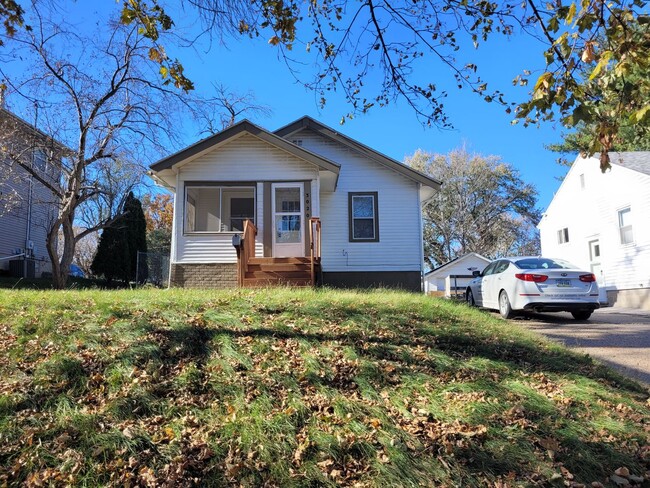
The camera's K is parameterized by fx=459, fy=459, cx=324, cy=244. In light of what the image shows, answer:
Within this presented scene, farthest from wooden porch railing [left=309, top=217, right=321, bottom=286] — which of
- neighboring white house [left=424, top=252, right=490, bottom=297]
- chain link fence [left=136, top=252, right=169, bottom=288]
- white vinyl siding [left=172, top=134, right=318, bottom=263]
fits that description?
neighboring white house [left=424, top=252, right=490, bottom=297]

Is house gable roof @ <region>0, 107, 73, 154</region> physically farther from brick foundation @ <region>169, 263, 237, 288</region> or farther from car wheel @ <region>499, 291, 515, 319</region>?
car wheel @ <region>499, 291, 515, 319</region>

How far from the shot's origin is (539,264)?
10469 millimetres

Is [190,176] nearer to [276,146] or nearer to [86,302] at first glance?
[276,146]

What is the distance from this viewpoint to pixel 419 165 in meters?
36.1

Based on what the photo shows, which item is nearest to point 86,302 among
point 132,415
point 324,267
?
point 132,415

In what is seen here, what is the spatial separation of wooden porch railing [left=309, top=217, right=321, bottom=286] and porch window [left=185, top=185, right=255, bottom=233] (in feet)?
7.20

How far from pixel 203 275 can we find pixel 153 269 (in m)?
7.50

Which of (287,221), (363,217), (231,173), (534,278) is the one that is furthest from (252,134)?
(534,278)

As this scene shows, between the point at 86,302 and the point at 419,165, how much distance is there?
106 ft

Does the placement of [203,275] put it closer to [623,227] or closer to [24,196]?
[24,196]

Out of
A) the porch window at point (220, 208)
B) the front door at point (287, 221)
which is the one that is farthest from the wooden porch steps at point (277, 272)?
the porch window at point (220, 208)

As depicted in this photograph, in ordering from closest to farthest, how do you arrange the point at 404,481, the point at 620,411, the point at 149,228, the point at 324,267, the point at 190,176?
the point at 404,481 → the point at 620,411 → the point at 190,176 → the point at 324,267 → the point at 149,228

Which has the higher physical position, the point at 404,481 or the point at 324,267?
the point at 324,267

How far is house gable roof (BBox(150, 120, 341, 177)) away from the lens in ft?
39.2
